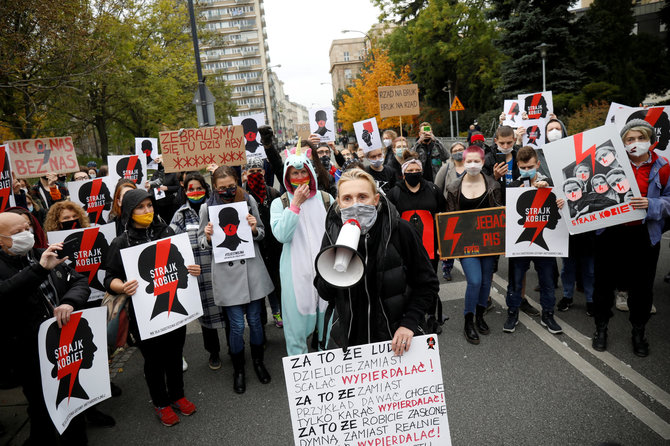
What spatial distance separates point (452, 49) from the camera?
85.3 ft

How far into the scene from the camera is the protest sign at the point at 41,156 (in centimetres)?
602

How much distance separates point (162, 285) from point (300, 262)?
1.12m

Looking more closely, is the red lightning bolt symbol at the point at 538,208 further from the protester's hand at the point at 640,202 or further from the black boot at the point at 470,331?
the black boot at the point at 470,331

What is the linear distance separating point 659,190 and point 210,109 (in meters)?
9.75

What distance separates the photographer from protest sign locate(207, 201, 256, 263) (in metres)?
3.72

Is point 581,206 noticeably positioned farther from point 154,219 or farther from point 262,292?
point 154,219

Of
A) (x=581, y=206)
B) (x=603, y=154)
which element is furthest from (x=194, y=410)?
(x=603, y=154)

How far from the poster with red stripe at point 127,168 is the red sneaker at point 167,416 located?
4475 mm

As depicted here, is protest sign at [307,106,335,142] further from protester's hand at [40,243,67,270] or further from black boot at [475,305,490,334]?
protester's hand at [40,243,67,270]

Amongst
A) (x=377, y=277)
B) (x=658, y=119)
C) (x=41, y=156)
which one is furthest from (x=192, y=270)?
(x=658, y=119)

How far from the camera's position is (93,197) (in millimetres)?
5746

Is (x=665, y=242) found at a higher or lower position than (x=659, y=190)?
lower

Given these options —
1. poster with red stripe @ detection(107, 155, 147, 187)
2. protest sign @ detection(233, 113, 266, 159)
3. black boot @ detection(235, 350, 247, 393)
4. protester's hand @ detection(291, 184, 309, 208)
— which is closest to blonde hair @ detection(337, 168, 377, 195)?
protester's hand @ detection(291, 184, 309, 208)

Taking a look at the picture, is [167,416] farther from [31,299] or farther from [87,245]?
[87,245]
